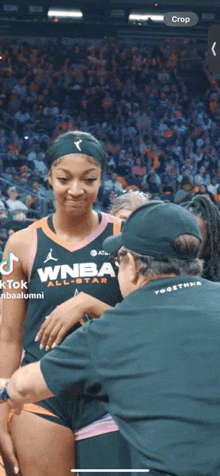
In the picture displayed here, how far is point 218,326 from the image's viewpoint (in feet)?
2.86

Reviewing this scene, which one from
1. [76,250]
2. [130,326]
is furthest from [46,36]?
[130,326]

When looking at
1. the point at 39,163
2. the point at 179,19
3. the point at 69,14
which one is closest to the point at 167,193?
the point at 39,163

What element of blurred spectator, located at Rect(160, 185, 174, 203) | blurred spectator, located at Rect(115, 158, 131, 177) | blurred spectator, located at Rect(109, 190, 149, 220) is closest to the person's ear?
blurred spectator, located at Rect(109, 190, 149, 220)

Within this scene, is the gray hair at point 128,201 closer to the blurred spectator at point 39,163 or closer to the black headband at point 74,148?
the black headband at point 74,148

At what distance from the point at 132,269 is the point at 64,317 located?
0.96ft

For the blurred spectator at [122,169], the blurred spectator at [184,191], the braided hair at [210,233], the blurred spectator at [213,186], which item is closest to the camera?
the braided hair at [210,233]

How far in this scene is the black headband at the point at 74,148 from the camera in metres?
1.27

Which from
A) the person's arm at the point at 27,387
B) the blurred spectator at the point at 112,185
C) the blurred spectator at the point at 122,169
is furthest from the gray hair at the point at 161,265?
the blurred spectator at the point at 122,169

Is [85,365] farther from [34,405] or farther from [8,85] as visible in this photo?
[8,85]

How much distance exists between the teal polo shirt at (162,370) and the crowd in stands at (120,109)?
5.02 meters

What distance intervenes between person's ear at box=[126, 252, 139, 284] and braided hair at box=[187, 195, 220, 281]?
1.98 feet

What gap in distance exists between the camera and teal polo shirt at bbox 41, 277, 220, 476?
2.80 feet

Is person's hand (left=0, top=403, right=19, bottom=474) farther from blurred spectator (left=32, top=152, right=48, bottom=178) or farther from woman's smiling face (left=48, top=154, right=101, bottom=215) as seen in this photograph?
blurred spectator (left=32, top=152, right=48, bottom=178)

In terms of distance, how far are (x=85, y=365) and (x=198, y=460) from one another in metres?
0.22
